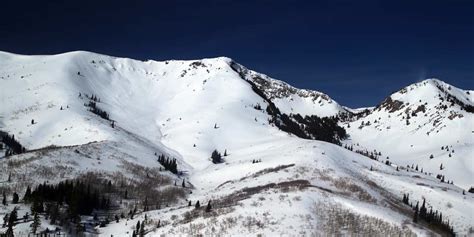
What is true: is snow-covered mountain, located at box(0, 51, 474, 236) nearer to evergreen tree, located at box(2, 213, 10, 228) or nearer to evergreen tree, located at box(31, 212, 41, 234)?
evergreen tree, located at box(31, 212, 41, 234)

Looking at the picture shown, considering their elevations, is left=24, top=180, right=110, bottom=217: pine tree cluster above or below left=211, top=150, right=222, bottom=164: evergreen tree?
below

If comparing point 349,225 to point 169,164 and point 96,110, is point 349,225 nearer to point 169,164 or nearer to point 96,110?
point 169,164

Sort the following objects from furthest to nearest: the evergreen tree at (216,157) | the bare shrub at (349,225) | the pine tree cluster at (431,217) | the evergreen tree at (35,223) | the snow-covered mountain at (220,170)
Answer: the evergreen tree at (216,157), the pine tree cluster at (431,217), the snow-covered mountain at (220,170), the evergreen tree at (35,223), the bare shrub at (349,225)

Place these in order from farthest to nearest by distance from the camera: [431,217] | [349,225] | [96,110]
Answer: [96,110], [431,217], [349,225]

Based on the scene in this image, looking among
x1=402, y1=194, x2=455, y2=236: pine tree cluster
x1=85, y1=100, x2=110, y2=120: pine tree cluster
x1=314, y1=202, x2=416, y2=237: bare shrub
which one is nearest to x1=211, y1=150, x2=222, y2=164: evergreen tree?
x1=85, y1=100, x2=110, y2=120: pine tree cluster

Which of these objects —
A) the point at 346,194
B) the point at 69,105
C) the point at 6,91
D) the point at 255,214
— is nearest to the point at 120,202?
the point at 255,214

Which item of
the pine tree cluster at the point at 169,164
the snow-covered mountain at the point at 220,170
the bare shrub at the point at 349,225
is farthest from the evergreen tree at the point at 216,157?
the bare shrub at the point at 349,225

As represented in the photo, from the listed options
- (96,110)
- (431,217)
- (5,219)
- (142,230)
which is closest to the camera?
(5,219)

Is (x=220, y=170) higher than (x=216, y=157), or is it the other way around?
(x=216, y=157)

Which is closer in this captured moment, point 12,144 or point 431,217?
point 431,217

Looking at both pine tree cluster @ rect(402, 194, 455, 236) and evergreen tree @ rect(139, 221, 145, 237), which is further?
pine tree cluster @ rect(402, 194, 455, 236)

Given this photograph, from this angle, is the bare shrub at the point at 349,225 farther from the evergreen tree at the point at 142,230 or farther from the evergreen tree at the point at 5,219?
the evergreen tree at the point at 5,219

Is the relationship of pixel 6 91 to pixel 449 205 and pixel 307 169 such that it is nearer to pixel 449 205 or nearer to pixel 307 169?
pixel 307 169

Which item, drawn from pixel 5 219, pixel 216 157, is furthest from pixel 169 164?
pixel 5 219
